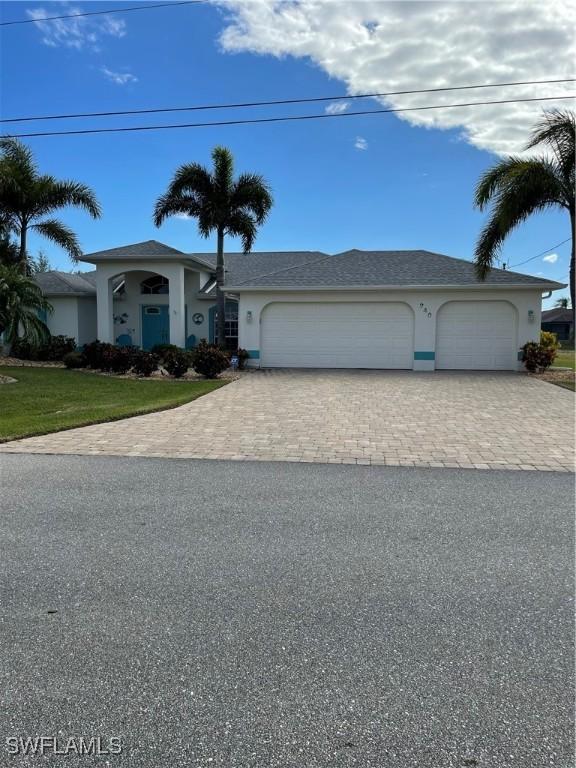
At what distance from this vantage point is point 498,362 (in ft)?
58.2

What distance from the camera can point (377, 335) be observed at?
719 inches

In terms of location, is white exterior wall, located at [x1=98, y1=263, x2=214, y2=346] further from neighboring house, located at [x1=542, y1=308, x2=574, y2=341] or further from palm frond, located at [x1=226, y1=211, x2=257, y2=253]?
neighboring house, located at [x1=542, y1=308, x2=574, y2=341]

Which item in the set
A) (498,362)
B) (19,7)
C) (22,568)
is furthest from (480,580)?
(498,362)

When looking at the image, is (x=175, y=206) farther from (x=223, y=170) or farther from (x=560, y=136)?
(x=560, y=136)

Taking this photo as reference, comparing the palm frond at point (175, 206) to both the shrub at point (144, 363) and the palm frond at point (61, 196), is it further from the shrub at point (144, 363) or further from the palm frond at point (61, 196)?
the shrub at point (144, 363)

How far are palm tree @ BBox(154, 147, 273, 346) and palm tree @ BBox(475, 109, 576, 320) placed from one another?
8.23 meters

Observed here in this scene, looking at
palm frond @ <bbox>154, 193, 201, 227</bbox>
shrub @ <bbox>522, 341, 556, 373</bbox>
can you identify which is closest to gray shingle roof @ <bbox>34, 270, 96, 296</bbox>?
palm frond @ <bbox>154, 193, 201, 227</bbox>

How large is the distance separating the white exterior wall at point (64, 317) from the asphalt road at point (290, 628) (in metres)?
19.6

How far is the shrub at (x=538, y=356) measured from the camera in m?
16.6

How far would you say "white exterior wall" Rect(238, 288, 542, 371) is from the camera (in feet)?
56.7

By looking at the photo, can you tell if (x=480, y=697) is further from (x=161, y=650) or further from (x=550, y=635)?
(x=161, y=650)

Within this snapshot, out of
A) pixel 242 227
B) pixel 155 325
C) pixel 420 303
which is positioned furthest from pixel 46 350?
pixel 420 303

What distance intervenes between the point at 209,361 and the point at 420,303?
760cm

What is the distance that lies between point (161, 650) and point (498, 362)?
17.2 m
